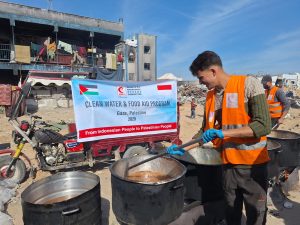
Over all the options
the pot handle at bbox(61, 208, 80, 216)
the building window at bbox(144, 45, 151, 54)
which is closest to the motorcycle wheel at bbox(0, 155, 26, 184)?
the pot handle at bbox(61, 208, 80, 216)

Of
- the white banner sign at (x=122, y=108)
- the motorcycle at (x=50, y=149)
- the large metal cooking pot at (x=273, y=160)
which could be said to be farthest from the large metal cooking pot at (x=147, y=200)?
the motorcycle at (x=50, y=149)

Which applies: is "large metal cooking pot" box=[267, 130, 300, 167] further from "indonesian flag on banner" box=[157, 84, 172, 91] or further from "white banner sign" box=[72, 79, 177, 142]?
"indonesian flag on banner" box=[157, 84, 172, 91]

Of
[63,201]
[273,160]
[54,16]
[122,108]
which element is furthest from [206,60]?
[54,16]

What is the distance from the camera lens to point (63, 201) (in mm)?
2676

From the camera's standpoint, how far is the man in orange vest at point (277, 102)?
6.22 meters

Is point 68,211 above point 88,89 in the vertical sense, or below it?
below

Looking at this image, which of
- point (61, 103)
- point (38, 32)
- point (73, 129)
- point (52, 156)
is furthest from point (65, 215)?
point (38, 32)

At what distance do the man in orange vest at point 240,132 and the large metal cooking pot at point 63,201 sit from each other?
149cm

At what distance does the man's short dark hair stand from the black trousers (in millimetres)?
1153

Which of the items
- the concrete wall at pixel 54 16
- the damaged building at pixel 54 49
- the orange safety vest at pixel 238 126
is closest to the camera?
the orange safety vest at pixel 238 126

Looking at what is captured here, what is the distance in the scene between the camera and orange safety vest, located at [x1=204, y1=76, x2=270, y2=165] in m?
2.69

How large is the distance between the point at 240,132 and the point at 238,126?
17 centimetres

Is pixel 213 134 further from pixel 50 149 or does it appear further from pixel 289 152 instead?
pixel 50 149

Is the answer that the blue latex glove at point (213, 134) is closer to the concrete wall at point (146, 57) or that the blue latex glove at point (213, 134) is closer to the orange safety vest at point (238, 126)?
the orange safety vest at point (238, 126)
